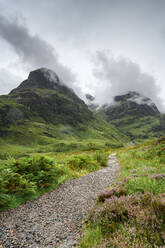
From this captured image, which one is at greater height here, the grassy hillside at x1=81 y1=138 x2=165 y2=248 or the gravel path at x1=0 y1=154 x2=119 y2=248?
the grassy hillside at x1=81 y1=138 x2=165 y2=248

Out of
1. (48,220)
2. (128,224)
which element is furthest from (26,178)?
(128,224)

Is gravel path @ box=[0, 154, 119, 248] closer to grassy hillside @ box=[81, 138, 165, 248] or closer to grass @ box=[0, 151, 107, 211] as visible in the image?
grass @ box=[0, 151, 107, 211]

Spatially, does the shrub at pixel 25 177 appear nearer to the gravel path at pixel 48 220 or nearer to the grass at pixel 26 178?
the grass at pixel 26 178

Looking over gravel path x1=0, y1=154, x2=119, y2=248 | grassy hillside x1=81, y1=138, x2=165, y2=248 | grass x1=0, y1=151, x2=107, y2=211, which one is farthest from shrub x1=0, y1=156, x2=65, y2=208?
grassy hillside x1=81, y1=138, x2=165, y2=248

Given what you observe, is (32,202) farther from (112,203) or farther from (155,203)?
(155,203)

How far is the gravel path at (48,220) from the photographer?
410 cm

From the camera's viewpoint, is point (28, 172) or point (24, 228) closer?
point (24, 228)

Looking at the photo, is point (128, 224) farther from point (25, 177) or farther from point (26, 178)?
point (25, 177)

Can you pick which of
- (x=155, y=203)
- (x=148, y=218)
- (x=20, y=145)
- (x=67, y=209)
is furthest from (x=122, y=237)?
(x=20, y=145)

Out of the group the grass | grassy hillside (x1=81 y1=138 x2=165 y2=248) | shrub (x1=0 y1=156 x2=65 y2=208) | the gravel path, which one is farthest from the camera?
shrub (x1=0 y1=156 x2=65 y2=208)

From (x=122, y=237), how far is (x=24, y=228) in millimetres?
3488

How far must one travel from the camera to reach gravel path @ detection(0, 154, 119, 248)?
161 inches

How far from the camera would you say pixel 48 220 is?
523 cm

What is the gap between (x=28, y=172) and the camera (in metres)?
8.58
